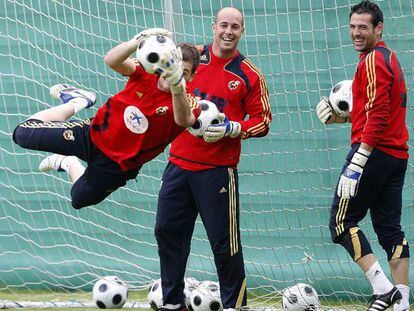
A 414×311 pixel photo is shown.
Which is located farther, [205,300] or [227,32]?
[205,300]

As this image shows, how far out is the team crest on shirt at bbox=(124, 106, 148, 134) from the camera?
19.9ft

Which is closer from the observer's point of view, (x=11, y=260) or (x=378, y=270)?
(x=378, y=270)

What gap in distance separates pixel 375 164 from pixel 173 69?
156cm

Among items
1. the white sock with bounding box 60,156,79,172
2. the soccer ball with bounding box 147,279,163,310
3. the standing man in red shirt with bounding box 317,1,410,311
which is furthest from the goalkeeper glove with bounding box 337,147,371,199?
the white sock with bounding box 60,156,79,172

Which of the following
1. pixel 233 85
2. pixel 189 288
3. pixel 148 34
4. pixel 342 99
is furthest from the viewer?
pixel 189 288

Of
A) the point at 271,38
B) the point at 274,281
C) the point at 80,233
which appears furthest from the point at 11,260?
the point at 271,38

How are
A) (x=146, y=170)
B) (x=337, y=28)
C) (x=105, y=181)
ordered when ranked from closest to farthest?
(x=105, y=181) < (x=337, y=28) < (x=146, y=170)

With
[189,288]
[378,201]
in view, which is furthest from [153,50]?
[189,288]

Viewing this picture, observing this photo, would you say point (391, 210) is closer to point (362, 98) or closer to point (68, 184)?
point (362, 98)

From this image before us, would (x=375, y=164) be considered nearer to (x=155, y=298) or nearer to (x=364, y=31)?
(x=364, y=31)

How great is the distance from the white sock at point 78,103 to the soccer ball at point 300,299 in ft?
6.43

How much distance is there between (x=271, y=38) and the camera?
789cm

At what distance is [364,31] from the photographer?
6523 mm

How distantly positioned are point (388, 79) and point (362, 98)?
0.70ft
